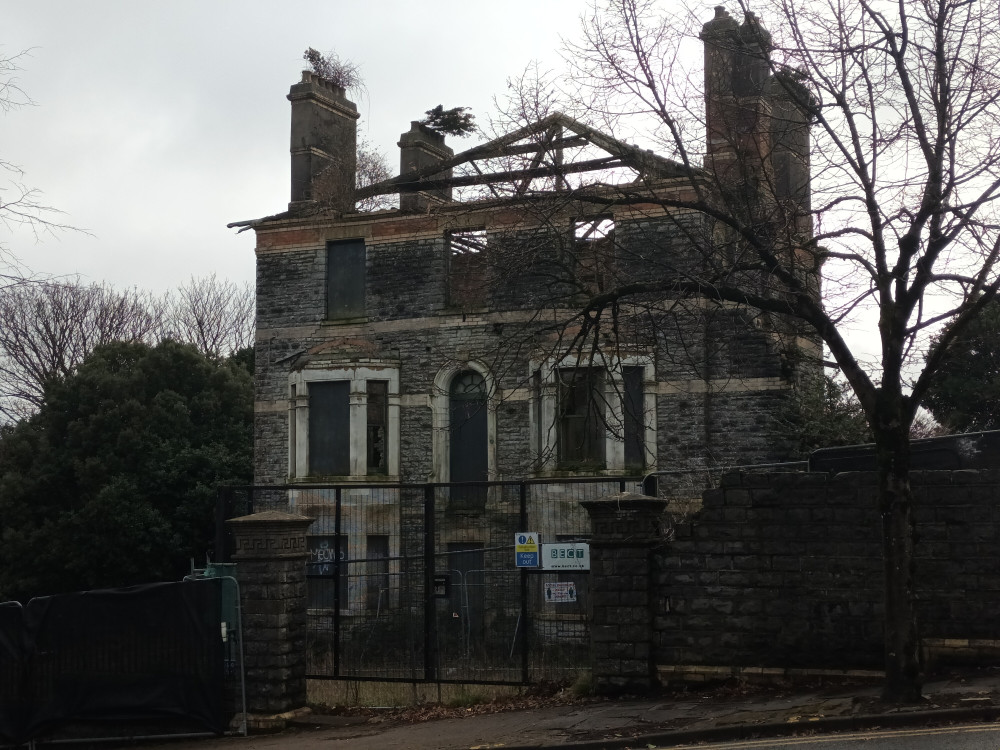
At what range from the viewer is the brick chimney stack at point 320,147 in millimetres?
27359

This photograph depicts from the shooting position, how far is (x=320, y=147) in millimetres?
27844

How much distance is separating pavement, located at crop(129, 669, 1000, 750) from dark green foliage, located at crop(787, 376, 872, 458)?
11.0 m

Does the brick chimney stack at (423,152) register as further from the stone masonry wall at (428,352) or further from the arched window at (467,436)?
the arched window at (467,436)

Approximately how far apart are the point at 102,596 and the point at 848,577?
872 centimetres

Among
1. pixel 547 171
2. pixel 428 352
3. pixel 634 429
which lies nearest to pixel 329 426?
pixel 428 352

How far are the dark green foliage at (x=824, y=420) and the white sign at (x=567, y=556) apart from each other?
31.0 ft

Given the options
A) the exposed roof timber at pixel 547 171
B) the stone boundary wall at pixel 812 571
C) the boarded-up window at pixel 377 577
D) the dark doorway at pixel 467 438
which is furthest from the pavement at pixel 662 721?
the dark doorway at pixel 467 438

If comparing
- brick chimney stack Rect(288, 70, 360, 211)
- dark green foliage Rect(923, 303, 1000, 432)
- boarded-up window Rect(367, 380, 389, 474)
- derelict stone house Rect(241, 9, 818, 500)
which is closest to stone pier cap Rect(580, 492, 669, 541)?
derelict stone house Rect(241, 9, 818, 500)

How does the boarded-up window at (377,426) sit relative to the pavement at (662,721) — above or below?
above

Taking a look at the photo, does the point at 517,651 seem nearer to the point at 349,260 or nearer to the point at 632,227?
the point at 632,227

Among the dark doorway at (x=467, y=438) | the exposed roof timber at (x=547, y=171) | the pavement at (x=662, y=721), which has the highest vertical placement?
the exposed roof timber at (x=547, y=171)

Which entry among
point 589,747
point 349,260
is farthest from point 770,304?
point 349,260

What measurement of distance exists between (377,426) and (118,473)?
1099cm

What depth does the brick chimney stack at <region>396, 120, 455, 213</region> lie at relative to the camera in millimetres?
27250
